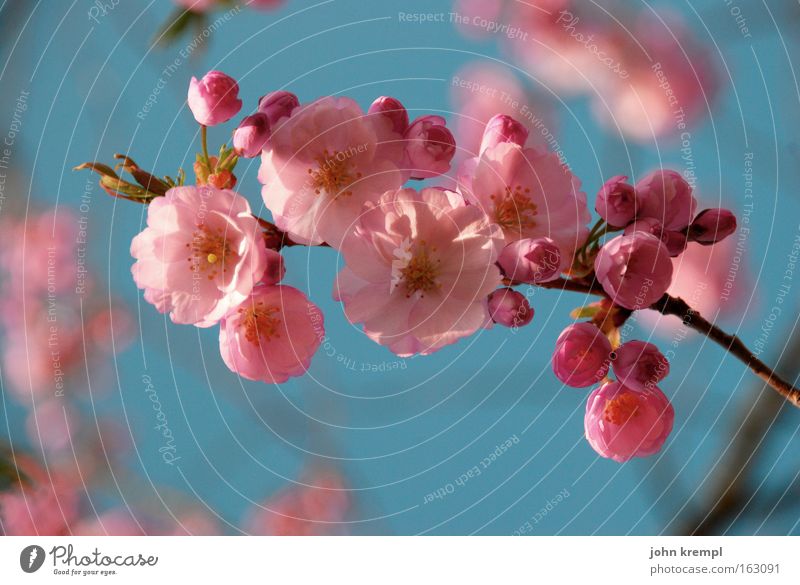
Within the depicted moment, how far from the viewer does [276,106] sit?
831 millimetres

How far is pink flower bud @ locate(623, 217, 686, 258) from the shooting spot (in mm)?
809

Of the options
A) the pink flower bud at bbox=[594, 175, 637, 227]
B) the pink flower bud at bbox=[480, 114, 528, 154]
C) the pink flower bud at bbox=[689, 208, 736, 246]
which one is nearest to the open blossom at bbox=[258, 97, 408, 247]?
the pink flower bud at bbox=[480, 114, 528, 154]

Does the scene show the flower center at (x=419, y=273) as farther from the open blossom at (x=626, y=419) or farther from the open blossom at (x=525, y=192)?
the open blossom at (x=626, y=419)

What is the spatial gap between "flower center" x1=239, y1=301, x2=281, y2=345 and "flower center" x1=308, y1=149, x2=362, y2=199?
146 mm

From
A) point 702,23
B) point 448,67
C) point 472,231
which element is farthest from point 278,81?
point 702,23

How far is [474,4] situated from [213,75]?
61 centimetres

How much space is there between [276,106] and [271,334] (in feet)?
0.78

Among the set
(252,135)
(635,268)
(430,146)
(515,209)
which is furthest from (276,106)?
(635,268)

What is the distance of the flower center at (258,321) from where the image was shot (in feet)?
2.67

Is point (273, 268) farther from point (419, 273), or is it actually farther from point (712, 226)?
point (712, 226)

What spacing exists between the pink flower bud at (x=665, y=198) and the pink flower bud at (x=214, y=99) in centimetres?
44

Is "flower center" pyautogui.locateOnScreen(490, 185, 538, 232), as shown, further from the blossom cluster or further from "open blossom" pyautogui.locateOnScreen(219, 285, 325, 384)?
"open blossom" pyautogui.locateOnScreen(219, 285, 325, 384)

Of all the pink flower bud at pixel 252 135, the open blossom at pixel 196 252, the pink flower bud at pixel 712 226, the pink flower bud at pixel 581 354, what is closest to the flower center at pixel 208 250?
the open blossom at pixel 196 252
